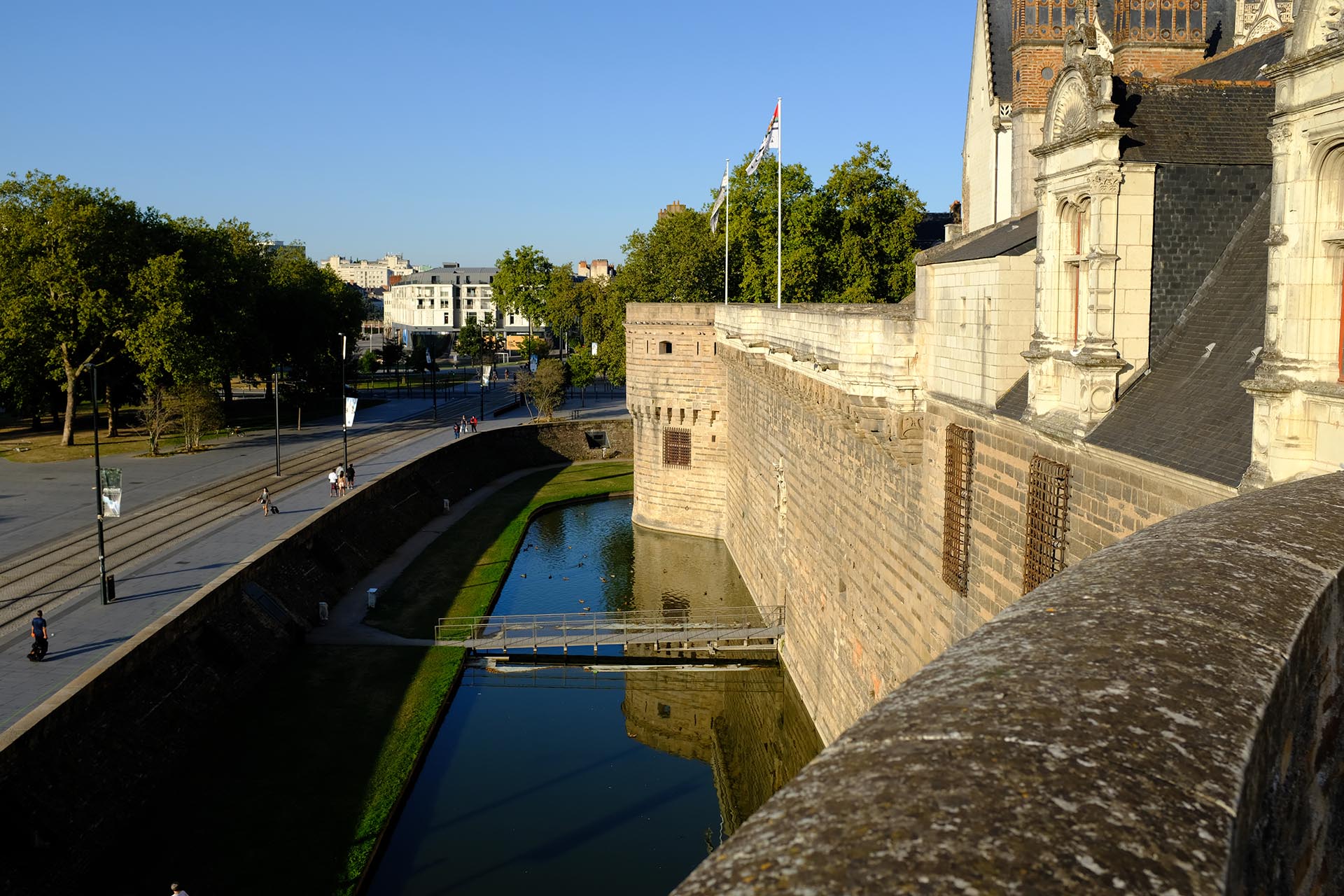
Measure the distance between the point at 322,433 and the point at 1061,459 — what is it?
5384cm

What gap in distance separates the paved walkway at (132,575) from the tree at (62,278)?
5.99 m

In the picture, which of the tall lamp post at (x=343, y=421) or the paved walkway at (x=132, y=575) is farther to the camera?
the tall lamp post at (x=343, y=421)

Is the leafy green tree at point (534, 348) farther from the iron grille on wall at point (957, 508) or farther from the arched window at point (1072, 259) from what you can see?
the arched window at point (1072, 259)

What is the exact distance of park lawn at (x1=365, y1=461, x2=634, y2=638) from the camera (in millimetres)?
32094

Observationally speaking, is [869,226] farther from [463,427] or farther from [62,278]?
[62,278]

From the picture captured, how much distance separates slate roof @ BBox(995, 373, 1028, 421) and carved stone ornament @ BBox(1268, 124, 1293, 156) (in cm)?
459

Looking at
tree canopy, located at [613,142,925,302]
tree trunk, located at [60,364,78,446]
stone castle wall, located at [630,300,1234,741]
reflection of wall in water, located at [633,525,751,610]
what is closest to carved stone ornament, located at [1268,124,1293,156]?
stone castle wall, located at [630,300,1234,741]

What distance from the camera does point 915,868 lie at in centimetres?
283

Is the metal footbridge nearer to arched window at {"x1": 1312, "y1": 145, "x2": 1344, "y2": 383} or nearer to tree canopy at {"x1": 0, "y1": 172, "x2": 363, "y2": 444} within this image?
arched window at {"x1": 1312, "y1": 145, "x2": 1344, "y2": 383}

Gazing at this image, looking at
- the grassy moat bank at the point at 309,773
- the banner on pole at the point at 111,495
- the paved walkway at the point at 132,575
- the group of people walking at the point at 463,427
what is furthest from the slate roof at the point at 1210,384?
the group of people walking at the point at 463,427

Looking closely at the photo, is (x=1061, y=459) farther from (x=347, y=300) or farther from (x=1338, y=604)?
(x=347, y=300)

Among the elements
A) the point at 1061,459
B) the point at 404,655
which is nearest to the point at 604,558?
the point at 404,655

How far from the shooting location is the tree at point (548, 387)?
6431 centimetres

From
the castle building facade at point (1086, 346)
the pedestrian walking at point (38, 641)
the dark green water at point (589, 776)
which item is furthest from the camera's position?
the pedestrian walking at point (38, 641)
